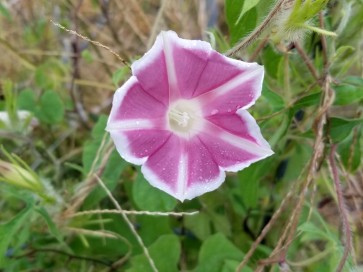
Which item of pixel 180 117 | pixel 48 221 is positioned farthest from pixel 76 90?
pixel 180 117

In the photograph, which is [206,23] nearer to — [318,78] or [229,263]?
[318,78]

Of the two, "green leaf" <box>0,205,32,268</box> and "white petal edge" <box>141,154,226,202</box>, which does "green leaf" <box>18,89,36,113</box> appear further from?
"white petal edge" <box>141,154,226,202</box>

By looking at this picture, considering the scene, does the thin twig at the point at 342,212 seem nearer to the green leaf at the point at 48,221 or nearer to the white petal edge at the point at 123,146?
the white petal edge at the point at 123,146

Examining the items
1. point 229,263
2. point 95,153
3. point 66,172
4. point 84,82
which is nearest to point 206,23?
point 84,82

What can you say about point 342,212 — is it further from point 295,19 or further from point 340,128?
point 295,19

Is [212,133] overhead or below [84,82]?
below

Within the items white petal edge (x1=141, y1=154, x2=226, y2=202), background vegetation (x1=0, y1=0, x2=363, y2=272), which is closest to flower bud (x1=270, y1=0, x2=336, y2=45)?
background vegetation (x1=0, y1=0, x2=363, y2=272)

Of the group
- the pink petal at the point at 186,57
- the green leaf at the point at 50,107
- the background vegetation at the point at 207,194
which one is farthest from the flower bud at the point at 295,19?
the green leaf at the point at 50,107
